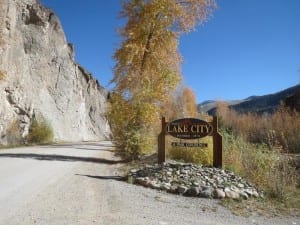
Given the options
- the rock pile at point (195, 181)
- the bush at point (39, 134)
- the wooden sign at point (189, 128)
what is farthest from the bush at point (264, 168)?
the bush at point (39, 134)

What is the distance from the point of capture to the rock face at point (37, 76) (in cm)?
3081

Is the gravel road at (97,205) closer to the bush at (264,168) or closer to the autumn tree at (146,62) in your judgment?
the bush at (264,168)

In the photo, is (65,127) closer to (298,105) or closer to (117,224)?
(298,105)

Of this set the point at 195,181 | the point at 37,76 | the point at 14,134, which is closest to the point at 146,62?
the point at 195,181

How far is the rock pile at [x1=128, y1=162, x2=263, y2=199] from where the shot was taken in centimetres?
891

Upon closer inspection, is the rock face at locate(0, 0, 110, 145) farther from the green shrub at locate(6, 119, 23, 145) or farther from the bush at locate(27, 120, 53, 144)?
the bush at locate(27, 120, 53, 144)

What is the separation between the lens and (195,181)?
31.7ft

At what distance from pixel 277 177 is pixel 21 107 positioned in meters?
28.0

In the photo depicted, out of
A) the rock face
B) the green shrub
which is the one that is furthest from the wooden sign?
the green shrub

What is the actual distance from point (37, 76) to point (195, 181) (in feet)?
106

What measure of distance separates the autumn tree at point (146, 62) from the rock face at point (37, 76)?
382 inches

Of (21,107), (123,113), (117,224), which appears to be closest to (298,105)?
(21,107)

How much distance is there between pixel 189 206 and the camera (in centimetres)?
784

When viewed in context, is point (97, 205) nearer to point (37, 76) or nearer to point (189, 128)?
point (189, 128)
